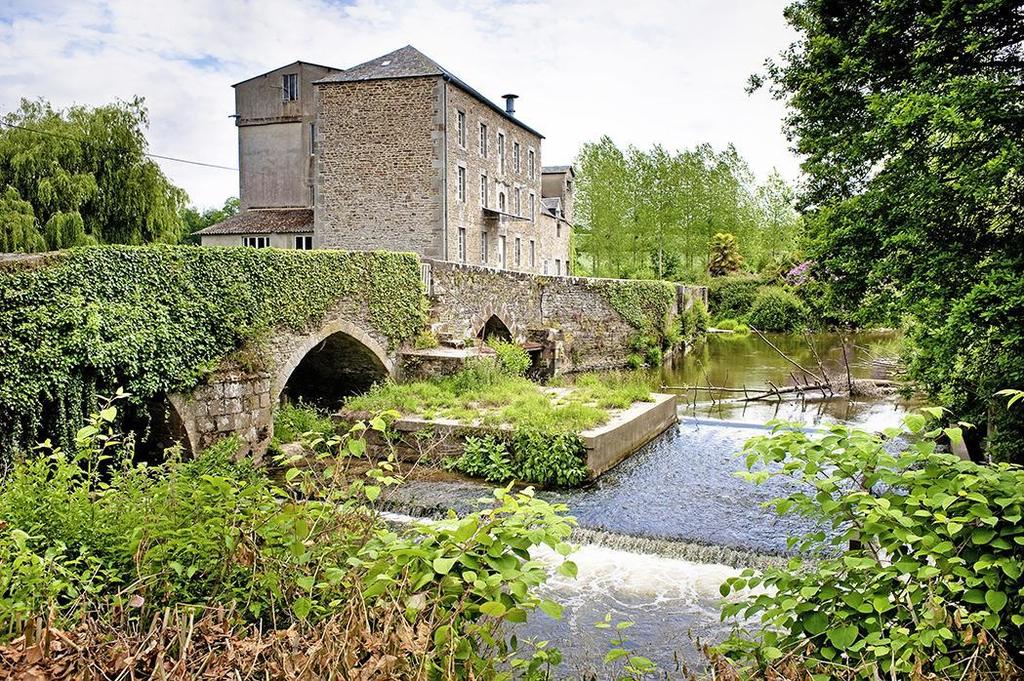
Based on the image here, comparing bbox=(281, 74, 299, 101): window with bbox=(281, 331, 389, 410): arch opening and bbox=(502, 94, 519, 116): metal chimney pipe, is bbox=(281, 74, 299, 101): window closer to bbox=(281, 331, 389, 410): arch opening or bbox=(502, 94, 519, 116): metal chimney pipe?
bbox=(502, 94, 519, 116): metal chimney pipe

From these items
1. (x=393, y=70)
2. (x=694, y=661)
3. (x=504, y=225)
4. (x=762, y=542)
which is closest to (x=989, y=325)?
(x=762, y=542)

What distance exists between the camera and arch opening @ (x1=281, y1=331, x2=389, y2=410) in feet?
49.1

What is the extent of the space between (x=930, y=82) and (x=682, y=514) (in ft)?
18.9

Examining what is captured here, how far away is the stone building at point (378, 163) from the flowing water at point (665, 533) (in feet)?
40.0

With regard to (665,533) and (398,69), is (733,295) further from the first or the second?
(665,533)

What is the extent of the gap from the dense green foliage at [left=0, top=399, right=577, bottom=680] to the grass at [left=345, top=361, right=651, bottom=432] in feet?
23.2

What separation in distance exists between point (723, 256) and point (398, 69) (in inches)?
1135

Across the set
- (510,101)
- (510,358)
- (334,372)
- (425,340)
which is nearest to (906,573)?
(425,340)

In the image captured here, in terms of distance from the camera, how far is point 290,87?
2933cm

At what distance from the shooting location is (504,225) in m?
30.6

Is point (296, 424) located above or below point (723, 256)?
below

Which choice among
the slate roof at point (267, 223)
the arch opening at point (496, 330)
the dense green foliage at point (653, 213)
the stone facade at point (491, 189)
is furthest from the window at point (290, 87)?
the dense green foliage at point (653, 213)

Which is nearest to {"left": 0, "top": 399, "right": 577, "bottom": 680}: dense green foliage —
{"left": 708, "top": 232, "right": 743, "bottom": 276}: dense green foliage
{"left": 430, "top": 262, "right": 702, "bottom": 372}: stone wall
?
{"left": 430, "top": 262, "right": 702, "bottom": 372}: stone wall

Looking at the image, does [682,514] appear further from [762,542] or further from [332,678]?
[332,678]
